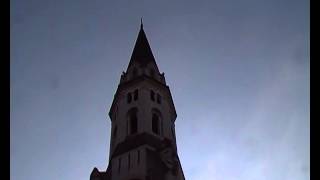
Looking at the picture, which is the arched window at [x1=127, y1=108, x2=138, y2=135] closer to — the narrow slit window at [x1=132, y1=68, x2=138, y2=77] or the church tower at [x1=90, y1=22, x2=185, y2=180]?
the church tower at [x1=90, y1=22, x2=185, y2=180]

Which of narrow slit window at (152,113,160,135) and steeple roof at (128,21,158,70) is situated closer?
narrow slit window at (152,113,160,135)

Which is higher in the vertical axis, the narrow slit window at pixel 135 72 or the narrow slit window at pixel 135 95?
the narrow slit window at pixel 135 72

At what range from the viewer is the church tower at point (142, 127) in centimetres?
4541

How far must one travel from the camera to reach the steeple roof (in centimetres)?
6111

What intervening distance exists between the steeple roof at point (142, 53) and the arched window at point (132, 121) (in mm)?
8179

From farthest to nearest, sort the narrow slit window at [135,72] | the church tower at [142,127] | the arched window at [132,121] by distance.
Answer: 1. the narrow slit window at [135,72]
2. the arched window at [132,121]
3. the church tower at [142,127]

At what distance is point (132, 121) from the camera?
52.5 metres

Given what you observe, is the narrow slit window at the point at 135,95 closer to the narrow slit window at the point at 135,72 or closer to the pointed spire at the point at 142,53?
the narrow slit window at the point at 135,72

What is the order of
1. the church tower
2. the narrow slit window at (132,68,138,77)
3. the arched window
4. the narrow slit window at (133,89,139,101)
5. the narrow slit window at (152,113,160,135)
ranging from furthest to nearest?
the narrow slit window at (132,68,138,77) → the narrow slit window at (133,89,139,101) → the narrow slit window at (152,113,160,135) → the arched window → the church tower

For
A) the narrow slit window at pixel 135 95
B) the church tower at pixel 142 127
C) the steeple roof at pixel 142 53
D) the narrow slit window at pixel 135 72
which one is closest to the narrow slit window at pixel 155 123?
the church tower at pixel 142 127

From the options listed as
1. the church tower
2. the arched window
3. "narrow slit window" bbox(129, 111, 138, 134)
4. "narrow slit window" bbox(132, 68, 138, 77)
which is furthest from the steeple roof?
"narrow slit window" bbox(129, 111, 138, 134)

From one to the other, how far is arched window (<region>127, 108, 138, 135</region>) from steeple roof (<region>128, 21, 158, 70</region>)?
818cm

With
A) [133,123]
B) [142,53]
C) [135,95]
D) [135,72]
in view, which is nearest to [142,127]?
[133,123]
